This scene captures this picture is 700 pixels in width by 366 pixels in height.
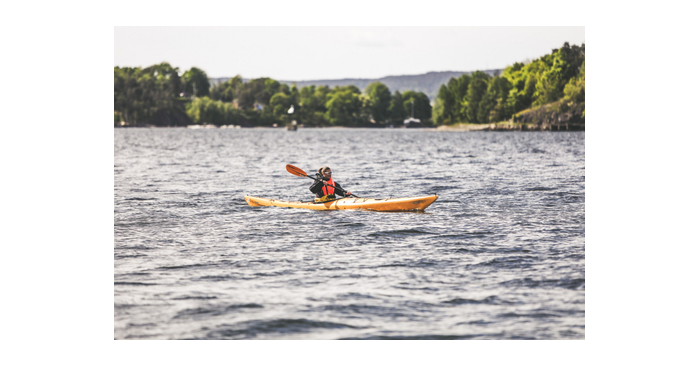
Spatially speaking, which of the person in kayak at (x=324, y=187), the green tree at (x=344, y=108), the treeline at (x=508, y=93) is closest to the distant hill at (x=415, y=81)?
the treeline at (x=508, y=93)

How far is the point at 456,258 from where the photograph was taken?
1159 centimetres

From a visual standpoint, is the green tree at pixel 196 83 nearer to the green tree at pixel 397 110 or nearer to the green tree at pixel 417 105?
the green tree at pixel 397 110

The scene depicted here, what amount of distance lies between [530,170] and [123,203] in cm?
1916

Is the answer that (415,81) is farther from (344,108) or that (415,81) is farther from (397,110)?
(397,110)

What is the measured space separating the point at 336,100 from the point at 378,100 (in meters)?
12.1

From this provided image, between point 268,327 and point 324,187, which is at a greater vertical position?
point 324,187

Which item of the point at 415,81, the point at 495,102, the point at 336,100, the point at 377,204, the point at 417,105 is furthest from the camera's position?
the point at 417,105

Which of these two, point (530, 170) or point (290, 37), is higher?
point (290, 37)

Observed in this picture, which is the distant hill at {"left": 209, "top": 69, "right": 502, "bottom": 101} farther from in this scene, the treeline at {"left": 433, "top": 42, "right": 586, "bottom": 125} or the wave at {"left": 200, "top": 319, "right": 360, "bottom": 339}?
the wave at {"left": 200, "top": 319, "right": 360, "bottom": 339}

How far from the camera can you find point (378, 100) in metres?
179

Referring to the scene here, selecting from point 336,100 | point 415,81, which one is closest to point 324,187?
point 415,81
